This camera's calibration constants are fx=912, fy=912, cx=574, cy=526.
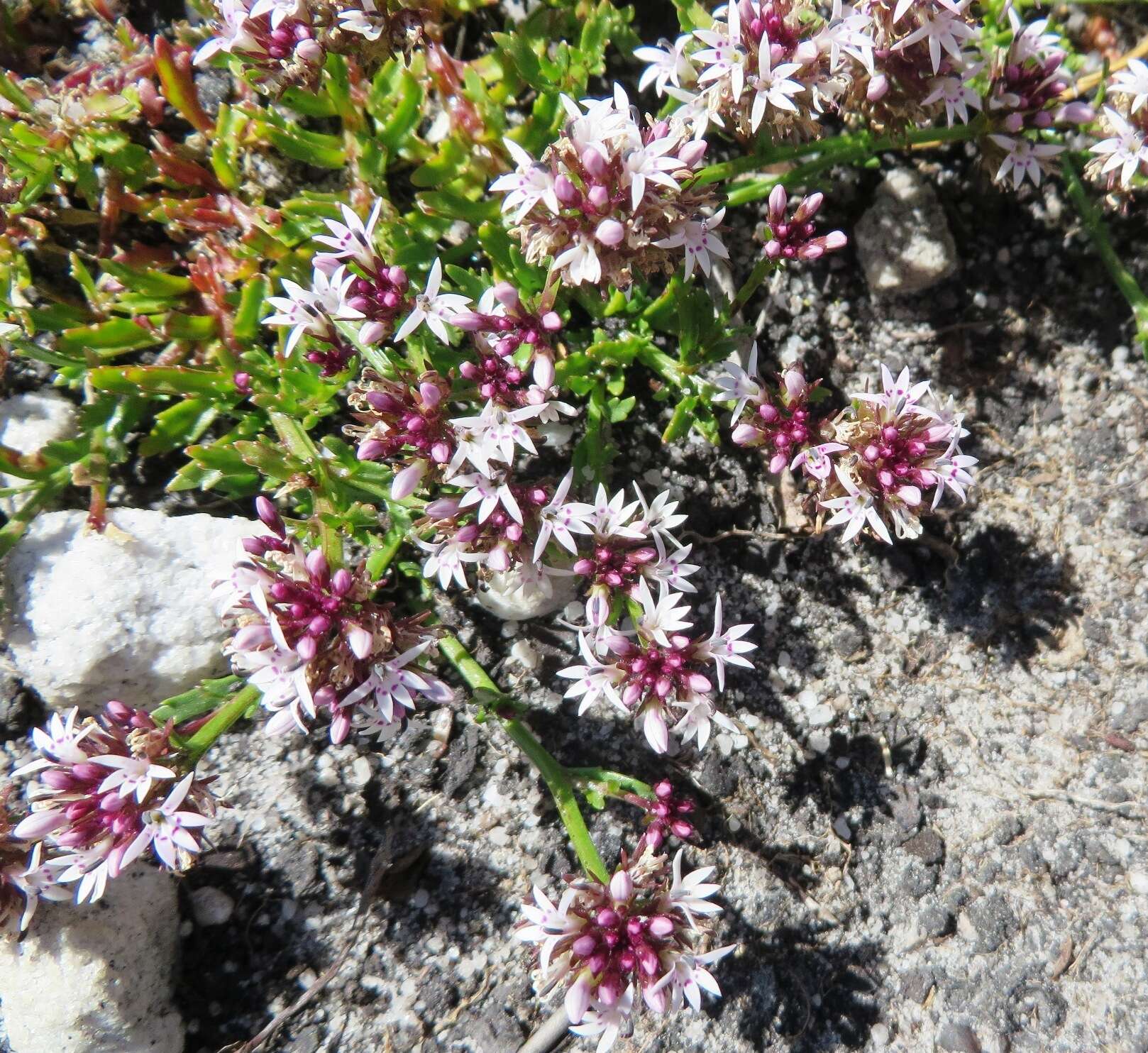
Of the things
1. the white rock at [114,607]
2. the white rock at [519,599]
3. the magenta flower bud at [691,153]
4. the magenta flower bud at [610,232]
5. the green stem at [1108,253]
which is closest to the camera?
the magenta flower bud at [610,232]

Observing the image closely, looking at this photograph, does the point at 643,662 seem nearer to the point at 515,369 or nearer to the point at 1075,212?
Result: the point at 515,369

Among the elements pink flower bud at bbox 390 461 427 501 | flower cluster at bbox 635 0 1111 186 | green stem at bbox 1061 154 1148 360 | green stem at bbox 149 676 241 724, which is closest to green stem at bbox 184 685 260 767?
green stem at bbox 149 676 241 724

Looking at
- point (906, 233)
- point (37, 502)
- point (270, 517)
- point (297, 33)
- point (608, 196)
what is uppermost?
point (297, 33)

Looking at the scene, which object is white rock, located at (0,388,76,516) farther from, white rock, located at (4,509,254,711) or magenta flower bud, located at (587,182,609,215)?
magenta flower bud, located at (587,182,609,215)

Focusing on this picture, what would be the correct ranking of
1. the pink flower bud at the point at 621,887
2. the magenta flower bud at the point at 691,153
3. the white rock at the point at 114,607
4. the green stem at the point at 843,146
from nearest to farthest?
the magenta flower bud at the point at 691,153 < the pink flower bud at the point at 621,887 < the green stem at the point at 843,146 < the white rock at the point at 114,607

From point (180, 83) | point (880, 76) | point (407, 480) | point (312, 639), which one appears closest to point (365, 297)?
point (407, 480)

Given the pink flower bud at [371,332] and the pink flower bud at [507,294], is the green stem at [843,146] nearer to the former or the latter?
the pink flower bud at [507,294]

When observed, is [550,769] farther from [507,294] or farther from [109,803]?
[507,294]

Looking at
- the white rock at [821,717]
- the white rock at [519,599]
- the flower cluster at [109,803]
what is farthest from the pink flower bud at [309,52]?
the white rock at [821,717]
